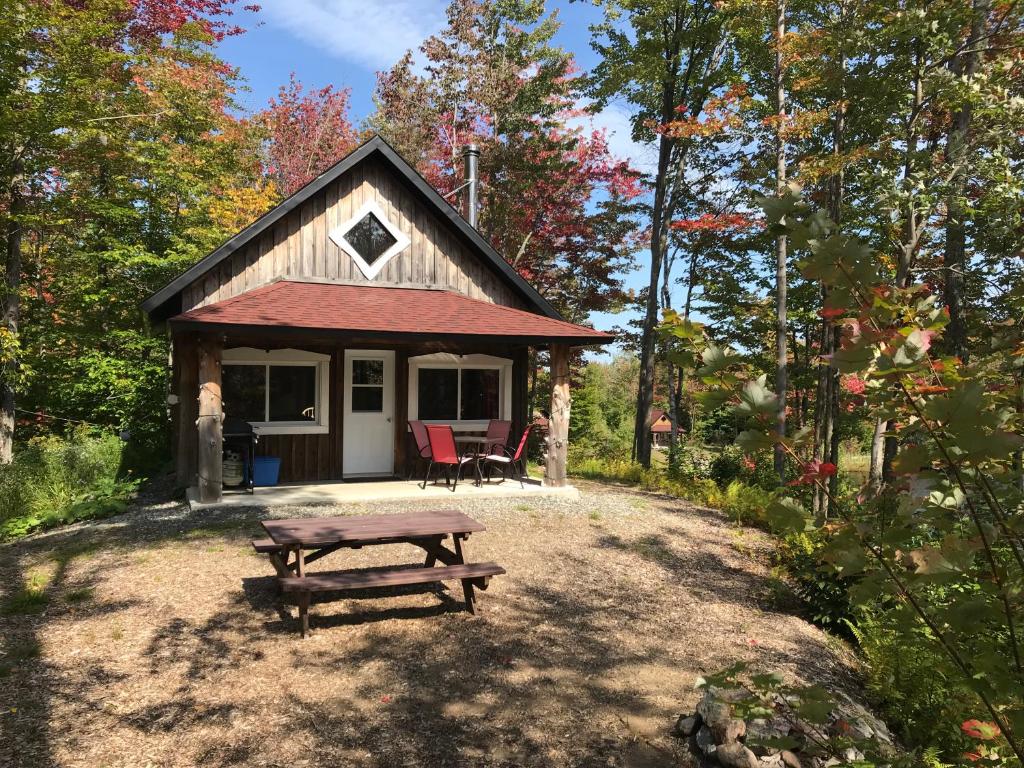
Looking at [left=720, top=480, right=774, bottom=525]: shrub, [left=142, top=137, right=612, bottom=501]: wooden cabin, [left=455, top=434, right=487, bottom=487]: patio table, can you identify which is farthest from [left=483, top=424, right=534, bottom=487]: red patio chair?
[left=720, top=480, right=774, bottom=525]: shrub

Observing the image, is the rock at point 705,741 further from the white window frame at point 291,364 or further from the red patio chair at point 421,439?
the white window frame at point 291,364

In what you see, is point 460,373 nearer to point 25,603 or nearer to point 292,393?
point 292,393

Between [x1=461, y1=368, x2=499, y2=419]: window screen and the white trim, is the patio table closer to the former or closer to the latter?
[x1=461, y1=368, x2=499, y2=419]: window screen

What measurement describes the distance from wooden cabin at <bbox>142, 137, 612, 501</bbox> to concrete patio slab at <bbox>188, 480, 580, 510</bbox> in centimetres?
47

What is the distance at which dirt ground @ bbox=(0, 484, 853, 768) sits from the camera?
358cm

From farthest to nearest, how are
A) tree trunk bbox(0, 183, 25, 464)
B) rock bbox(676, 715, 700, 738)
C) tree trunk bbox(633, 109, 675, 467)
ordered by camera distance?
1. tree trunk bbox(633, 109, 675, 467)
2. tree trunk bbox(0, 183, 25, 464)
3. rock bbox(676, 715, 700, 738)

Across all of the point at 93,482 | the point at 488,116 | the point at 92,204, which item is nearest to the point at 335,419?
the point at 93,482

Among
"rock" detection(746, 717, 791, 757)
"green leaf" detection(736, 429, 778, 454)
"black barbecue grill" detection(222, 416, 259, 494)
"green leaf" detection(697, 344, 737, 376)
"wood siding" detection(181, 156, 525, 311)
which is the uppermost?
"wood siding" detection(181, 156, 525, 311)

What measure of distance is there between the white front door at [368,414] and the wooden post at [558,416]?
3072 mm

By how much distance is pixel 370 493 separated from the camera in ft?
33.7

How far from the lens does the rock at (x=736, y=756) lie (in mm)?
3492

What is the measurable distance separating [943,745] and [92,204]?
16.3 m

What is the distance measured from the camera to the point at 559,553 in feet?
25.1

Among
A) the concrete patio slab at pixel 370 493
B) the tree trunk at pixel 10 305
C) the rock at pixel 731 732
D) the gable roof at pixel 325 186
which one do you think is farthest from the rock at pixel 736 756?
the tree trunk at pixel 10 305
